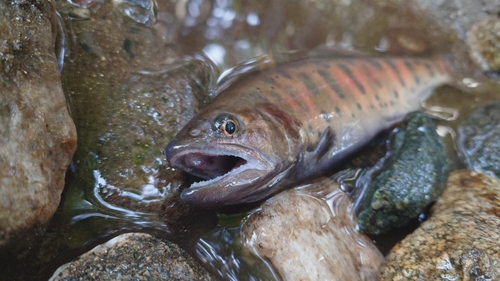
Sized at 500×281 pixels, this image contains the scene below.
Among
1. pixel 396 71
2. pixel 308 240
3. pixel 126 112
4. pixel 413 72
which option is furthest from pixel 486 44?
pixel 126 112

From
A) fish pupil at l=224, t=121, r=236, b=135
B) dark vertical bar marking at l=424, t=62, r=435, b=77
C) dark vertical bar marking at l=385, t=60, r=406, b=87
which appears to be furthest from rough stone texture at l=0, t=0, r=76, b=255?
dark vertical bar marking at l=424, t=62, r=435, b=77

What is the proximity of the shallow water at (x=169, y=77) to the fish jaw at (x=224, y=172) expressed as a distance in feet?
0.68

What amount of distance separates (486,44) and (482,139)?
135cm

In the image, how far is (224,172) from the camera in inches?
102

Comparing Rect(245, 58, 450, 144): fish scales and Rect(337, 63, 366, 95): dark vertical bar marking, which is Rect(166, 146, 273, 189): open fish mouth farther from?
Rect(337, 63, 366, 95): dark vertical bar marking

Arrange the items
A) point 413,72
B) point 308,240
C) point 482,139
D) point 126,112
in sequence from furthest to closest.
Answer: point 413,72
point 482,139
point 126,112
point 308,240

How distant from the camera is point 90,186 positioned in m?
2.48

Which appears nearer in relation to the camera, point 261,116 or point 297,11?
point 261,116

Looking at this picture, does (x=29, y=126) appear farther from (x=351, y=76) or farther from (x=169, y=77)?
(x=351, y=76)

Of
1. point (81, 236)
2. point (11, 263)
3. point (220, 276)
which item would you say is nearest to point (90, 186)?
point (81, 236)

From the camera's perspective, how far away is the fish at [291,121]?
2.40 metres

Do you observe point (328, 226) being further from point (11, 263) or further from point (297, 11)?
point (297, 11)

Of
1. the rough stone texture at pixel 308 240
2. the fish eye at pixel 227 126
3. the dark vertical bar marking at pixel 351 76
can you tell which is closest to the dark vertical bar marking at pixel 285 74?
the dark vertical bar marking at pixel 351 76

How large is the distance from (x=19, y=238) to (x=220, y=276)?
1.20m
